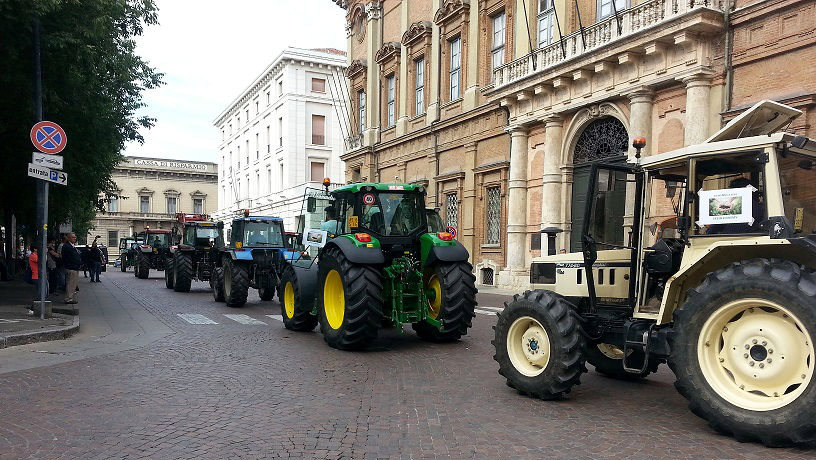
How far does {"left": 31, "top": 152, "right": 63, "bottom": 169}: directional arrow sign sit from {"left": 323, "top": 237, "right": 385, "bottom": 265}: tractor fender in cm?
539

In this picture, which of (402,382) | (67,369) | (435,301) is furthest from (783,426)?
(67,369)

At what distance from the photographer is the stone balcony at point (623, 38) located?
14.6m

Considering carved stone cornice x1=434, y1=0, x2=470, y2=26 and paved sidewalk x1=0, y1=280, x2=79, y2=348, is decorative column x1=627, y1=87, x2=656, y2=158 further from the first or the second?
paved sidewalk x1=0, y1=280, x2=79, y2=348

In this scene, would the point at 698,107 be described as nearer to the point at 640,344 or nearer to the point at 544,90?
the point at 544,90

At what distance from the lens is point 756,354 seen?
4.71 meters

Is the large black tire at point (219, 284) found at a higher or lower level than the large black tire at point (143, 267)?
higher

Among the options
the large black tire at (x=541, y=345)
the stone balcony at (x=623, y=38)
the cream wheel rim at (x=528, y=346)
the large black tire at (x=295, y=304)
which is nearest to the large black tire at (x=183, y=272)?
the large black tire at (x=295, y=304)

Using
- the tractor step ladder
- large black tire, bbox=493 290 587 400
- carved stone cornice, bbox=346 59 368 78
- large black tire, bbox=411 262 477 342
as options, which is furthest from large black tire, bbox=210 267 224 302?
carved stone cornice, bbox=346 59 368 78

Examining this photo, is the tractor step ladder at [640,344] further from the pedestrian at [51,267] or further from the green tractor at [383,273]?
the pedestrian at [51,267]

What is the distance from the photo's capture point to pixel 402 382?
22.7 ft

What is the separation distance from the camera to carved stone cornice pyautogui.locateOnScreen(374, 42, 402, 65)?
30.3 metres

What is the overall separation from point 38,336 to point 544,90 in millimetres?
15498

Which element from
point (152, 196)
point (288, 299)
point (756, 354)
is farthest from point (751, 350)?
Result: point (152, 196)

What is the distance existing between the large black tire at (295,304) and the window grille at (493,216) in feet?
41.8
